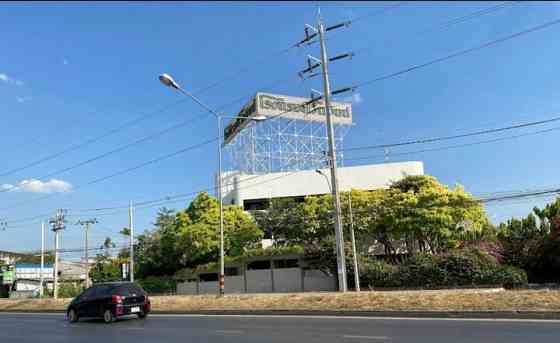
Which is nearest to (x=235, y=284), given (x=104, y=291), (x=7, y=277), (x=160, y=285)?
(x=160, y=285)

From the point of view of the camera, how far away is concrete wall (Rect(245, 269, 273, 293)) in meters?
38.6

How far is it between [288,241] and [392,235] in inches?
346

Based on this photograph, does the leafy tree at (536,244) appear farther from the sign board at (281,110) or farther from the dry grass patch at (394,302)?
the sign board at (281,110)

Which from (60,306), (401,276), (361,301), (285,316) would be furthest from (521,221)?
(60,306)

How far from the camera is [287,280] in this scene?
3753 centimetres

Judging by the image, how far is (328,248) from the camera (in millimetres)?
34094

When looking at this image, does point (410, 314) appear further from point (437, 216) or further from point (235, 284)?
point (235, 284)

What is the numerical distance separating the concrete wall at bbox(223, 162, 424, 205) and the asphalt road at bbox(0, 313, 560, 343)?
32922 millimetres

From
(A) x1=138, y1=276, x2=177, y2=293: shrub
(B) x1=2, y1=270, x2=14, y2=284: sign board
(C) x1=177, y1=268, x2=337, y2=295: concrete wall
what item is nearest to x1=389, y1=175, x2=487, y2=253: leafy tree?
(C) x1=177, y1=268, x2=337, y2=295: concrete wall

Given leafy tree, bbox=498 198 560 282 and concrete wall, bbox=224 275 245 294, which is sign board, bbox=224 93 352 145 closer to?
concrete wall, bbox=224 275 245 294

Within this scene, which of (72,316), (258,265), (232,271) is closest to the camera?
(72,316)

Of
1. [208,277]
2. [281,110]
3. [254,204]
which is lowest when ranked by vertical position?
[208,277]

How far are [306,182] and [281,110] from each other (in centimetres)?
813

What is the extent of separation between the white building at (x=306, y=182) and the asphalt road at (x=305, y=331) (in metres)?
32.9
